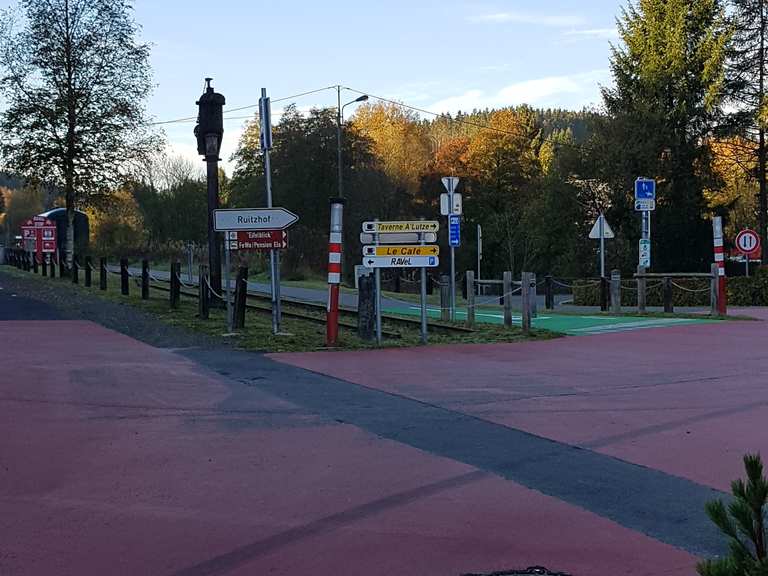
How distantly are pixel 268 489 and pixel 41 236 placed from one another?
36592mm

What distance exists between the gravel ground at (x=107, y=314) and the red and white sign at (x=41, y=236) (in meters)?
7.14

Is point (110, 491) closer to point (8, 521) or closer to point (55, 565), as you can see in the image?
point (8, 521)

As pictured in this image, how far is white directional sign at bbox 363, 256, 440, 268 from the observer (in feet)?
51.2

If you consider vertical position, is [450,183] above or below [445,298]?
above

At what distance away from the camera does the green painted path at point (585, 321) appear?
63.0 feet

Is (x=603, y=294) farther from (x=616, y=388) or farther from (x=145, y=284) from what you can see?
(x=616, y=388)

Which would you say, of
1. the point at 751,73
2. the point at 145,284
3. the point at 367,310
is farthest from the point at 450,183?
the point at 751,73

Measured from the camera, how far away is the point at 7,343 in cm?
1451

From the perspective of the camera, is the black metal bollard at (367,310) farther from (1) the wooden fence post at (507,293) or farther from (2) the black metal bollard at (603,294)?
(2) the black metal bollard at (603,294)

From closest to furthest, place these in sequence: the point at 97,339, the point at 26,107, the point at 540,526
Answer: the point at 540,526, the point at 97,339, the point at 26,107

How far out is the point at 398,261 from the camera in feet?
51.3

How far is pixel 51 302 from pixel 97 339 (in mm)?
8731

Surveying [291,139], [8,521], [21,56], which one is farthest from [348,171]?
[8,521]

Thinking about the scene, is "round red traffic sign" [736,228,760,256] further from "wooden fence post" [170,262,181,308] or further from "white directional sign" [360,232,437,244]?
"wooden fence post" [170,262,181,308]
